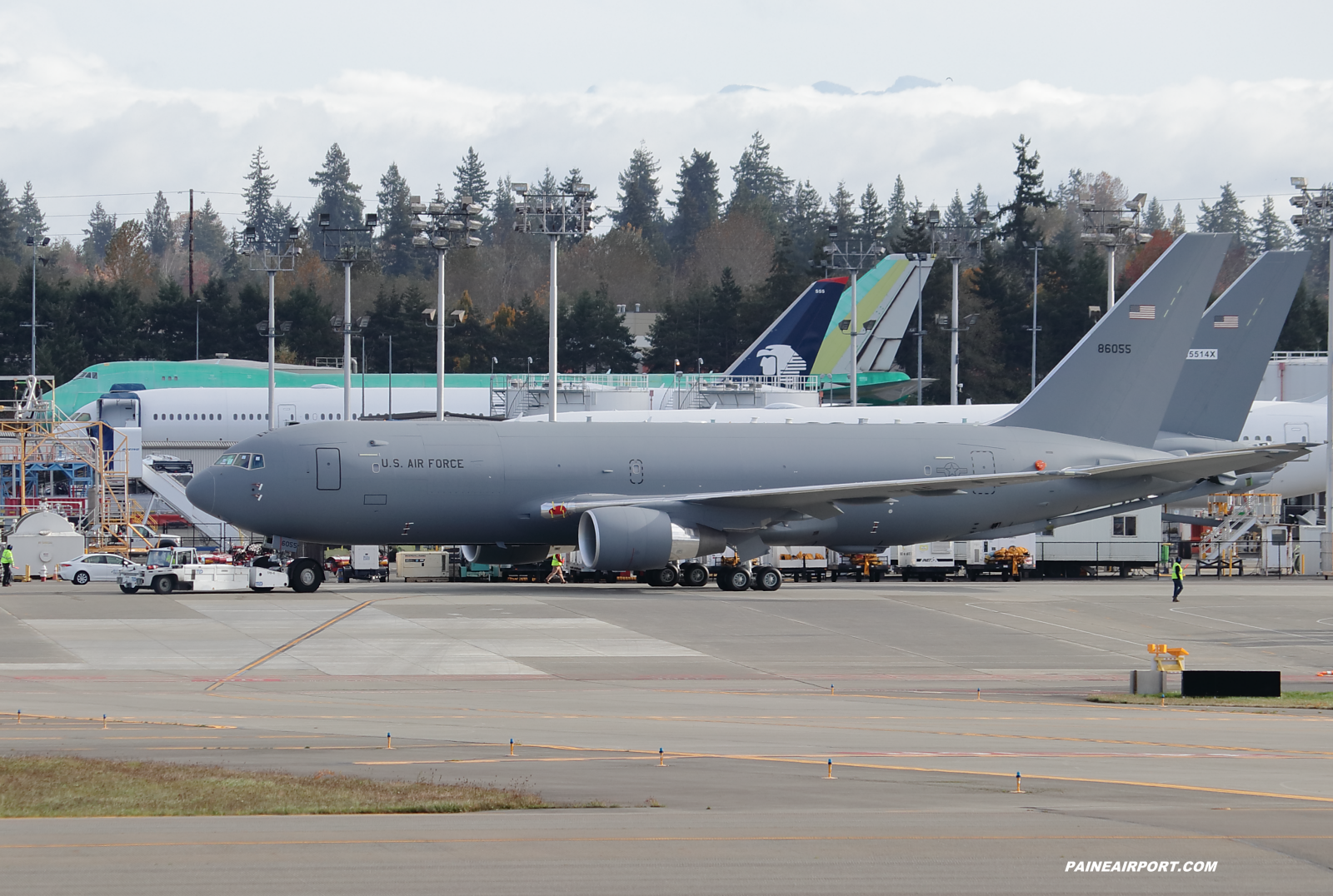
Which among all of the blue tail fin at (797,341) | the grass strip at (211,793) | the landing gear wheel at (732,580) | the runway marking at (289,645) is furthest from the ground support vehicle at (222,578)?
the blue tail fin at (797,341)

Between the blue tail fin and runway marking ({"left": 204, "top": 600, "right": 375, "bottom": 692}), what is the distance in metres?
56.6

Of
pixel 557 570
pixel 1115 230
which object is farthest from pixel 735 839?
pixel 1115 230

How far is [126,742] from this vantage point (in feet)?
60.3

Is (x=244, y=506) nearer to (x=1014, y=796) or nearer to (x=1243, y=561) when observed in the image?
(x=1014, y=796)

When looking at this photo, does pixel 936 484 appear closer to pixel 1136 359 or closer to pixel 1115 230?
pixel 1136 359

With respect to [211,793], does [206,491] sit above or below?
above

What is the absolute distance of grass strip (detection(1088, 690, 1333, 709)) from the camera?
23422 mm

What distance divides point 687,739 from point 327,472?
81.1ft

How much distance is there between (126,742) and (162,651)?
11434 mm

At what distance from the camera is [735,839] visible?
12.9m

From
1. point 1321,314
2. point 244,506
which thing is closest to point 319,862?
point 244,506

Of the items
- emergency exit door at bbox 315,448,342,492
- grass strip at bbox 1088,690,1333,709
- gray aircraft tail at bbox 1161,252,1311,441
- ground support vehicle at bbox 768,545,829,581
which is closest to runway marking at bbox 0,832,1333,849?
grass strip at bbox 1088,690,1333,709

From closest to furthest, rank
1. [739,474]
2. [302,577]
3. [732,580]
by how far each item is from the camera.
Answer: [302,577] < [739,474] < [732,580]

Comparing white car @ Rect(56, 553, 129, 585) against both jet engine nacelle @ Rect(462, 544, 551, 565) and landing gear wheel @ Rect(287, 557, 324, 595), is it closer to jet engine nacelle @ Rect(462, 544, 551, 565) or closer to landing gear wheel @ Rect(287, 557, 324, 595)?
landing gear wheel @ Rect(287, 557, 324, 595)
